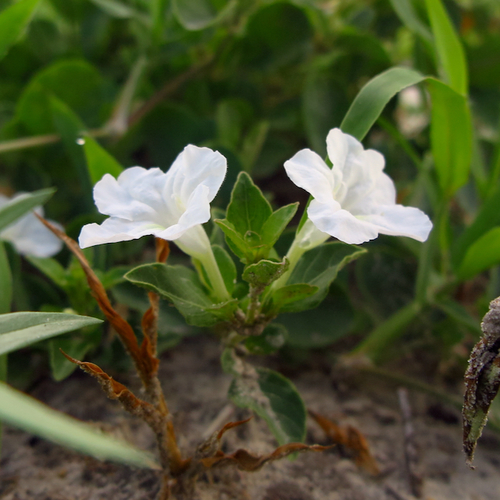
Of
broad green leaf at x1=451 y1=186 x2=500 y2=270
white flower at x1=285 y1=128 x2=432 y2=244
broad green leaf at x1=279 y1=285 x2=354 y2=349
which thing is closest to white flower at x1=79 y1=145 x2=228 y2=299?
white flower at x1=285 y1=128 x2=432 y2=244

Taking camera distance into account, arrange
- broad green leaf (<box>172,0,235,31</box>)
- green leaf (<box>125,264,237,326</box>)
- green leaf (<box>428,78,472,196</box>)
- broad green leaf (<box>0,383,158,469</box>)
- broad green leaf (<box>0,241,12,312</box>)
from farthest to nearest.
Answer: broad green leaf (<box>172,0,235,31</box>)
green leaf (<box>428,78,472,196</box>)
broad green leaf (<box>0,241,12,312</box>)
green leaf (<box>125,264,237,326</box>)
broad green leaf (<box>0,383,158,469</box>)

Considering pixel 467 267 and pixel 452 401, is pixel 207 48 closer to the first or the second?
pixel 467 267

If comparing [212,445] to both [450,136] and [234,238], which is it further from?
[450,136]

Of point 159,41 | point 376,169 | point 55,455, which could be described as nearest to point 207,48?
point 159,41

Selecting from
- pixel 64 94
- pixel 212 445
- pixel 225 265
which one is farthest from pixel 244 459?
pixel 64 94

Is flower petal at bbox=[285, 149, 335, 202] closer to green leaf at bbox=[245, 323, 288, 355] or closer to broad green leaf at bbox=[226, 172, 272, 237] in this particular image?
broad green leaf at bbox=[226, 172, 272, 237]

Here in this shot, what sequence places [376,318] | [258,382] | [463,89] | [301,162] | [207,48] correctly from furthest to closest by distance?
[207,48] < [376,318] < [463,89] < [258,382] < [301,162]
